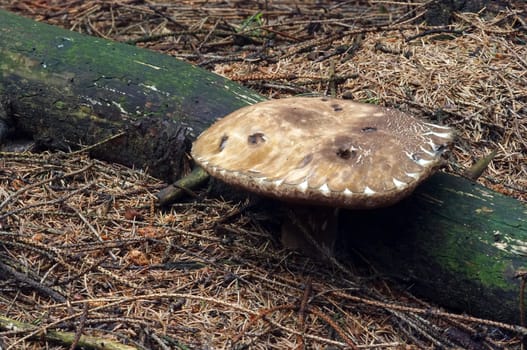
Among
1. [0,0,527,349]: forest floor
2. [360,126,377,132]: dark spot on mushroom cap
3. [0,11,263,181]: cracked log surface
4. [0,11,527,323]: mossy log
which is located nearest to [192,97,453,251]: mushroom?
[360,126,377,132]: dark spot on mushroom cap

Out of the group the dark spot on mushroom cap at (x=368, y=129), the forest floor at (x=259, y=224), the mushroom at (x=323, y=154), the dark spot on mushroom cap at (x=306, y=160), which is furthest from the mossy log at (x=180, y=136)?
the dark spot on mushroom cap at (x=306, y=160)

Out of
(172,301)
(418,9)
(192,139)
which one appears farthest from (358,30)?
(172,301)

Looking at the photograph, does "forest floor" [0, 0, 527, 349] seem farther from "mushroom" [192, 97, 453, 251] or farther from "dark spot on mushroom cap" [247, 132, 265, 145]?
"dark spot on mushroom cap" [247, 132, 265, 145]

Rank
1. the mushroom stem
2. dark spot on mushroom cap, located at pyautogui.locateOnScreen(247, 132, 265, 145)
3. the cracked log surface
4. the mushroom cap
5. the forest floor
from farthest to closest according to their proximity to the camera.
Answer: the cracked log surface, the mushroom stem, dark spot on mushroom cap, located at pyautogui.locateOnScreen(247, 132, 265, 145), the forest floor, the mushroom cap

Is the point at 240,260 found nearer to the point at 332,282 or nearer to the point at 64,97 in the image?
the point at 332,282

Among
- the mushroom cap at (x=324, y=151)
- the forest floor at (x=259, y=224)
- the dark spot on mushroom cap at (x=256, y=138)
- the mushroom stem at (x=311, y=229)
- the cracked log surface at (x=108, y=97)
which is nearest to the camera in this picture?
the mushroom cap at (x=324, y=151)

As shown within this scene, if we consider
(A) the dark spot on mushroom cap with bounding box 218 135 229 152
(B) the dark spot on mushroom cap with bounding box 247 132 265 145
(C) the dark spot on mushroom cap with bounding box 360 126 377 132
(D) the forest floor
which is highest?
(C) the dark spot on mushroom cap with bounding box 360 126 377 132

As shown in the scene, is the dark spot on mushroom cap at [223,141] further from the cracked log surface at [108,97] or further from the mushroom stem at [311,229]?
the cracked log surface at [108,97]
